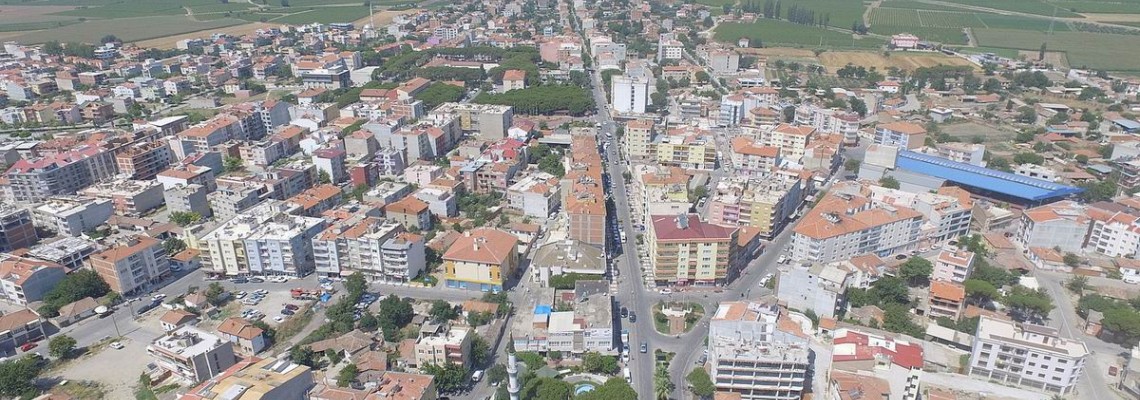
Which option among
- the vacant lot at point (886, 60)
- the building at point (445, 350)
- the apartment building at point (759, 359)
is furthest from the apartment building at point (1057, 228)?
the vacant lot at point (886, 60)

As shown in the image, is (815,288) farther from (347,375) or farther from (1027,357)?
(347,375)

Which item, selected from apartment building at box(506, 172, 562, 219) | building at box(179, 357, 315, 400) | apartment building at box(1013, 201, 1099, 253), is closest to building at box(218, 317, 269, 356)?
building at box(179, 357, 315, 400)

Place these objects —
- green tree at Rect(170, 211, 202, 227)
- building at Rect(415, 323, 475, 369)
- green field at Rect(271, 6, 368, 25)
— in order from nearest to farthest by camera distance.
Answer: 1. building at Rect(415, 323, 475, 369)
2. green tree at Rect(170, 211, 202, 227)
3. green field at Rect(271, 6, 368, 25)

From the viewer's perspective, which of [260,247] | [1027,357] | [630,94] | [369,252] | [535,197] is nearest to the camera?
[1027,357]

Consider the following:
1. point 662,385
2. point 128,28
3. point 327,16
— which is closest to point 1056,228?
point 662,385

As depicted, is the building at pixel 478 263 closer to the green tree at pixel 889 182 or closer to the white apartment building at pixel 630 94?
the green tree at pixel 889 182

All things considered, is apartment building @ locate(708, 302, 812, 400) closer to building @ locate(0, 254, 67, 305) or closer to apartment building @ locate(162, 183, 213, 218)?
building @ locate(0, 254, 67, 305)
